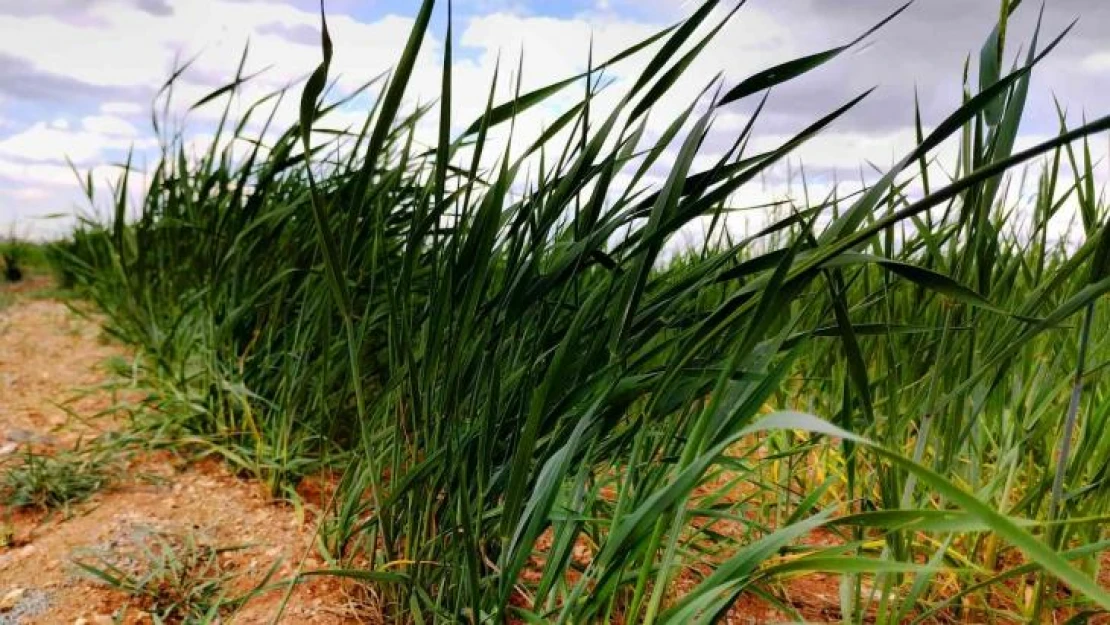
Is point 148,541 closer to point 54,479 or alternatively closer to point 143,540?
point 143,540

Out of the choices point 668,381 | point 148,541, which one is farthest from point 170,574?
point 668,381

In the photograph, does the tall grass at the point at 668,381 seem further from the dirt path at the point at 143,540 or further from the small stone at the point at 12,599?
the small stone at the point at 12,599

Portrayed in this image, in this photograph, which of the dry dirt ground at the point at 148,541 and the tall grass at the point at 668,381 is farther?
the dry dirt ground at the point at 148,541

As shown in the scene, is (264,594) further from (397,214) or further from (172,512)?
(397,214)

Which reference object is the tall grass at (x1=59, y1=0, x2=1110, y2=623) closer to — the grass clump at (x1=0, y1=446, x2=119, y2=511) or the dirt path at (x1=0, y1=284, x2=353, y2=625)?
the dirt path at (x1=0, y1=284, x2=353, y2=625)

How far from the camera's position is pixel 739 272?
2.86 feet

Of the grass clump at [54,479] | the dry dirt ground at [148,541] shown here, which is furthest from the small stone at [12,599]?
the grass clump at [54,479]

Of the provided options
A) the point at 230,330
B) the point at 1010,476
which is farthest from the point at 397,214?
the point at 1010,476

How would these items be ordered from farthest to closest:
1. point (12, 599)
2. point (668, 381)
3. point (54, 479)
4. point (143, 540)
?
point (54, 479) → point (143, 540) → point (12, 599) → point (668, 381)

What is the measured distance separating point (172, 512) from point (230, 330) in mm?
484

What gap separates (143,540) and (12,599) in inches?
8.7

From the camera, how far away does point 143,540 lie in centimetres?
163

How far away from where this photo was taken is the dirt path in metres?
1.43

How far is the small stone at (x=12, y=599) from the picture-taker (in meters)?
1.48
